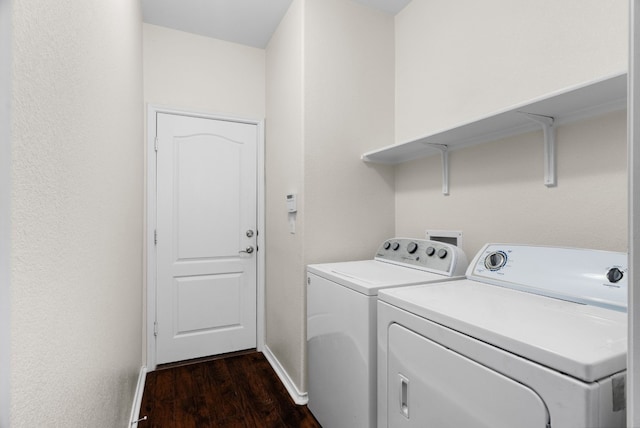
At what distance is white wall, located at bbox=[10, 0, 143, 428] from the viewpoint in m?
0.49

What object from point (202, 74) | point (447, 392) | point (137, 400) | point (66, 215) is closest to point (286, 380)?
point (137, 400)

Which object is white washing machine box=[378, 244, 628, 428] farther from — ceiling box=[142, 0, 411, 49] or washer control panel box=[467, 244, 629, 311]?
ceiling box=[142, 0, 411, 49]

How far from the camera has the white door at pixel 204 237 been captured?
247 centimetres

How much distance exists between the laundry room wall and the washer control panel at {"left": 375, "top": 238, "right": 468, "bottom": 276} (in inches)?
8.1

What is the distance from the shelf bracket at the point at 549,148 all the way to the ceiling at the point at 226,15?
1.37 m

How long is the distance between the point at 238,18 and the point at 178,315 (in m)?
2.34

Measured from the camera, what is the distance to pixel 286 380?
217cm

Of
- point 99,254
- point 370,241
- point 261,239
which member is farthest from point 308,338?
point 99,254

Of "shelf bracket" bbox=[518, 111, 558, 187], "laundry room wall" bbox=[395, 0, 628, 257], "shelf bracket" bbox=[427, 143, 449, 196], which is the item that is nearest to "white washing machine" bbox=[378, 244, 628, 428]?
"laundry room wall" bbox=[395, 0, 628, 257]

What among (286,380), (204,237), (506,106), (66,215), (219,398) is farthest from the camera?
(204,237)

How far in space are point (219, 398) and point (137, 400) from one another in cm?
49

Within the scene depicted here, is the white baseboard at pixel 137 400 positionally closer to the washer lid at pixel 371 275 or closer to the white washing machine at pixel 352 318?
the white washing machine at pixel 352 318

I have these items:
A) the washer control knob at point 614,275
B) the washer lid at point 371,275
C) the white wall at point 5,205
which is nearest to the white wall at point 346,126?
the washer lid at point 371,275

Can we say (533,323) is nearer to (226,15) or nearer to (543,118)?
(543,118)
